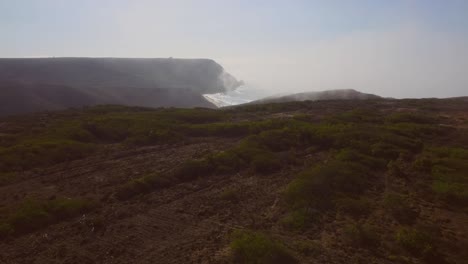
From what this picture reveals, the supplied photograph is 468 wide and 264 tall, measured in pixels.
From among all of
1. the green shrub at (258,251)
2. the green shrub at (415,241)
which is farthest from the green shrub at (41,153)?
the green shrub at (415,241)

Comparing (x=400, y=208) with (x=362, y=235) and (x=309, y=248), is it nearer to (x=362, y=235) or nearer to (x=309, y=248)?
(x=362, y=235)

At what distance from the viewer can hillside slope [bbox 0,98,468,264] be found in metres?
10.8

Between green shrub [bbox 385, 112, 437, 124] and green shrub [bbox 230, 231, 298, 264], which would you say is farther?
green shrub [bbox 385, 112, 437, 124]

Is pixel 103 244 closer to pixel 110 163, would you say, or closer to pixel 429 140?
pixel 110 163

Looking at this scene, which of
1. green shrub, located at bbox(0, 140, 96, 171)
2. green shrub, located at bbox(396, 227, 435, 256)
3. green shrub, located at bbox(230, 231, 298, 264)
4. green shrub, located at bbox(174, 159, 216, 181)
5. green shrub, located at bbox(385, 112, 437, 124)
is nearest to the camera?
green shrub, located at bbox(230, 231, 298, 264)

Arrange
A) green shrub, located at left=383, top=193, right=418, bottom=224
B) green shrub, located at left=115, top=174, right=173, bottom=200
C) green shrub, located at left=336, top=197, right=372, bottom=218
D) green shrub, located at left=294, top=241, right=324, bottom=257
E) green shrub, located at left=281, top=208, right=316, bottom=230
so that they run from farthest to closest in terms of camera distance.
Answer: green shrub, located at left=115, top=174, right=173, bottom=200 → green shrub, located at left=336, top=197, right=372, bottom=218 → green shrub, located at left=383, top=193, right=418, bottom=224 → green shrub, located at left=281, top=208, right=316, bottom=230 → green shrub, located at left=294, top=241, right=324, bottom=257

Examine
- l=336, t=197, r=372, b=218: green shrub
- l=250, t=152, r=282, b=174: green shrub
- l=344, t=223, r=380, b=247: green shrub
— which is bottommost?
l=344, t=223, r=380, b=247: green shrub

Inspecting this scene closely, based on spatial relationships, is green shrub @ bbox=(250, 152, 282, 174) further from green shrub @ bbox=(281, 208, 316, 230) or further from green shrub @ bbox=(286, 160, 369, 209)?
green shrub @ bbox=(281, 208, 316, 230)

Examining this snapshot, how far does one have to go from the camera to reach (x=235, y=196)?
49.1 feet

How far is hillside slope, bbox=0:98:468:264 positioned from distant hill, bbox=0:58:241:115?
44540mm

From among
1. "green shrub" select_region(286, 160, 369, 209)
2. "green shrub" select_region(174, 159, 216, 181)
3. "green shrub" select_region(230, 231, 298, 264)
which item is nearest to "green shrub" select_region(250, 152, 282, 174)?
"green shrub" select_region(286, 160, 369, 209)

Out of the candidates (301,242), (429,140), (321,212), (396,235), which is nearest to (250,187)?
(321,212)

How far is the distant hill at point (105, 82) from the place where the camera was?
67.0 m

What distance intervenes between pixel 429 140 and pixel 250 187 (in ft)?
52.1
